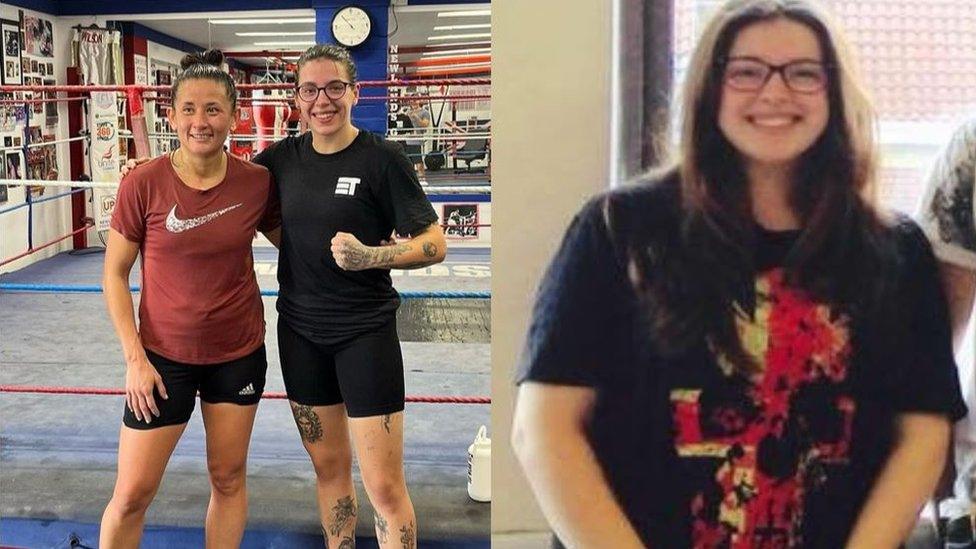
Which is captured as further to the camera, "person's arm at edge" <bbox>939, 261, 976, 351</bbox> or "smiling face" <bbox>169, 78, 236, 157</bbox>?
"smiling face" <bbox>169, 78, 236, 157</bbox>

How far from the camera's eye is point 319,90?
5.24 ft

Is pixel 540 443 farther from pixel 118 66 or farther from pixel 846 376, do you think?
pixel 118 66

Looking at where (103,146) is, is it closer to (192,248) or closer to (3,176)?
(3,176)

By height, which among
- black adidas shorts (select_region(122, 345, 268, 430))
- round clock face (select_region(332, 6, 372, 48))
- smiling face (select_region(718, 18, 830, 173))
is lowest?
black adidas shorts (select_region(122, 345, 268, 430))

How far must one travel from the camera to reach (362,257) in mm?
1557

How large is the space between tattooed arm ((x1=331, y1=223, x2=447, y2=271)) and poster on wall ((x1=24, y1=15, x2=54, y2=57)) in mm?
5773

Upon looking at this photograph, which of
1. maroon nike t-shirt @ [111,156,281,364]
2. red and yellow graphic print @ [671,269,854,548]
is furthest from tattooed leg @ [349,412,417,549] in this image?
red and yellow graphic print @ [671,269,854,548]

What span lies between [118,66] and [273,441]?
578 cm

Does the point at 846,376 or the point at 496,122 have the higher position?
the point at 496,122

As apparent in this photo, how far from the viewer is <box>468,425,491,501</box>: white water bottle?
7.65 feet

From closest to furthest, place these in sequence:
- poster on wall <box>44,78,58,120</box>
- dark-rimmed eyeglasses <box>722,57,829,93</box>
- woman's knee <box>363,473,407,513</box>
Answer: dark-rimmed eyeglasses <box>722,57,829,93</box> < woman's knee <box>363,473,407,513</box> < poster on wall <box>44,78,58,120</box>

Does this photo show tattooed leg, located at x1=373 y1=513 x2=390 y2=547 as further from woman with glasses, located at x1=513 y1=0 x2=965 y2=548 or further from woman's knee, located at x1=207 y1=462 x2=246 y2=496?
woman with glasses, located at x1=513 y1=0 x2=965 y2=548

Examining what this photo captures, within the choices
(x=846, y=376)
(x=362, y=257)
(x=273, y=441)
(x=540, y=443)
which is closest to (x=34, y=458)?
(x=273, y=441)

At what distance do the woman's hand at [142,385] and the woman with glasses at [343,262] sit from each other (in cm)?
24
